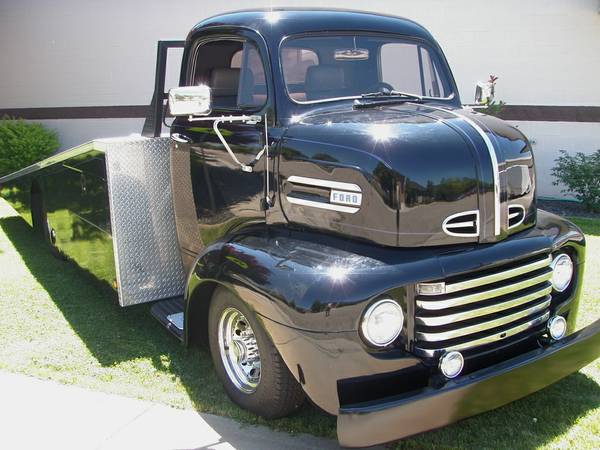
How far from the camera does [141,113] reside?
1284 centimetres

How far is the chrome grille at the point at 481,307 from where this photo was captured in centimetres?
300

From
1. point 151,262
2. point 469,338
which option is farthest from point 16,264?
point 469,338

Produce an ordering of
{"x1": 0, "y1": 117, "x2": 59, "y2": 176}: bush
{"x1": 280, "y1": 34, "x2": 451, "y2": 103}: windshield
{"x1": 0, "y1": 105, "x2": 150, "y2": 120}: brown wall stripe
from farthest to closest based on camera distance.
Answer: {"x1": 0, "y1": 105, "x2": 150, "y2": 120}: brown wall stripe
{"x1": 0, "y1": 117, "x2": 59, "y2": 176}: bush
{"x1": 280, "y1": 34, "x2": 451, "y2": 103}: windshield

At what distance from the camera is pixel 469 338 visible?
312cm

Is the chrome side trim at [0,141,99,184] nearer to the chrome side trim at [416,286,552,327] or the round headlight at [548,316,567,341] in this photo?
the chrome side trim at [416,286,552,327]

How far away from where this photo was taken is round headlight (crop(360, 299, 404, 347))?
2871 millimetres

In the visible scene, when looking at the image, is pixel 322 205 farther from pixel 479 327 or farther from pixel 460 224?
pixel 479 327

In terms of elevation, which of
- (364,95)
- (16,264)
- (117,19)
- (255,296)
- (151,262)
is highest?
(117,19)

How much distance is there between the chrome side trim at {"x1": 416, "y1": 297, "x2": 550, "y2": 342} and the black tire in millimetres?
734

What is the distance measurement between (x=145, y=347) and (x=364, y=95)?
2.35m

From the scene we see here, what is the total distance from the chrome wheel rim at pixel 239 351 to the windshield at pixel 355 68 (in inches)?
52.9

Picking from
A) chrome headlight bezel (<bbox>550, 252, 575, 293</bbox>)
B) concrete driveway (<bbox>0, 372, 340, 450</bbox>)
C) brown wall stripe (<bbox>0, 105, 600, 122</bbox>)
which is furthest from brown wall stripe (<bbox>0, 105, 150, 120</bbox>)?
chrome headlight bezel (<bbox>550, 252, 575, 293</bbox>)

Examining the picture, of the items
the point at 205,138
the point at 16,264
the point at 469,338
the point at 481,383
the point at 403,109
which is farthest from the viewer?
the point at 16,264

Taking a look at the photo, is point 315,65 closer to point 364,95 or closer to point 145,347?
point 364,95
